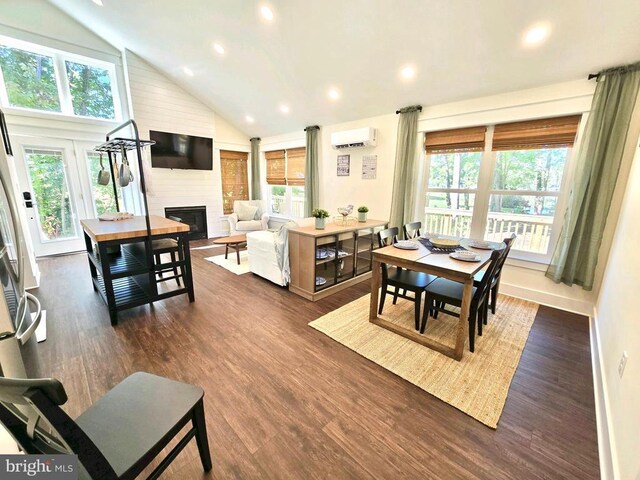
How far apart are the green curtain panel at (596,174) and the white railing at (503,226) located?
11.0 inches

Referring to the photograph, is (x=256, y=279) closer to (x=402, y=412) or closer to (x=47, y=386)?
(x=402, y=412)

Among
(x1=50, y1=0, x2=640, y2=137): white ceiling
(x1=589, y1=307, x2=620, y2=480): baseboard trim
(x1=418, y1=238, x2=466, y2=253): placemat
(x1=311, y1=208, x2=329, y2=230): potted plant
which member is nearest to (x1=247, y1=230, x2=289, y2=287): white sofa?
(x1=311, y1=208, x2=329, y2=230): potted plant

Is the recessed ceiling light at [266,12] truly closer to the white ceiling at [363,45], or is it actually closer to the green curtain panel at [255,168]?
the white ceiling at [363,45]

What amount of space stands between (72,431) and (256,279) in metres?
3.15

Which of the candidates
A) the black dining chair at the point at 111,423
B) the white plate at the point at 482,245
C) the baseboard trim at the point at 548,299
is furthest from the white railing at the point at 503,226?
the black dining chair at the point at 111,423

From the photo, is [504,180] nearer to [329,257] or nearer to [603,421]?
[329,257]

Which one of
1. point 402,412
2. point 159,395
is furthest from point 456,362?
point 159,395

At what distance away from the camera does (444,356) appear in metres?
2.20

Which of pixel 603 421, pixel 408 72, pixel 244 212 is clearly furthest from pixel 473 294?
pixel 244 212

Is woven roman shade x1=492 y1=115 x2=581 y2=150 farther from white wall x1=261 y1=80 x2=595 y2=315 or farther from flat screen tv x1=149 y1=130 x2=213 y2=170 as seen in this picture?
flat screen tv x1=149 y1=130 x2=213 y2=170

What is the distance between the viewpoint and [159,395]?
114cm

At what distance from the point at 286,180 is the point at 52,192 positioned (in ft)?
14.3

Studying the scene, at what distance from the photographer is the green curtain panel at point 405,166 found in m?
3.92

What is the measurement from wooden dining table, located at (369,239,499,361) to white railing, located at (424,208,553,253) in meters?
1.24
